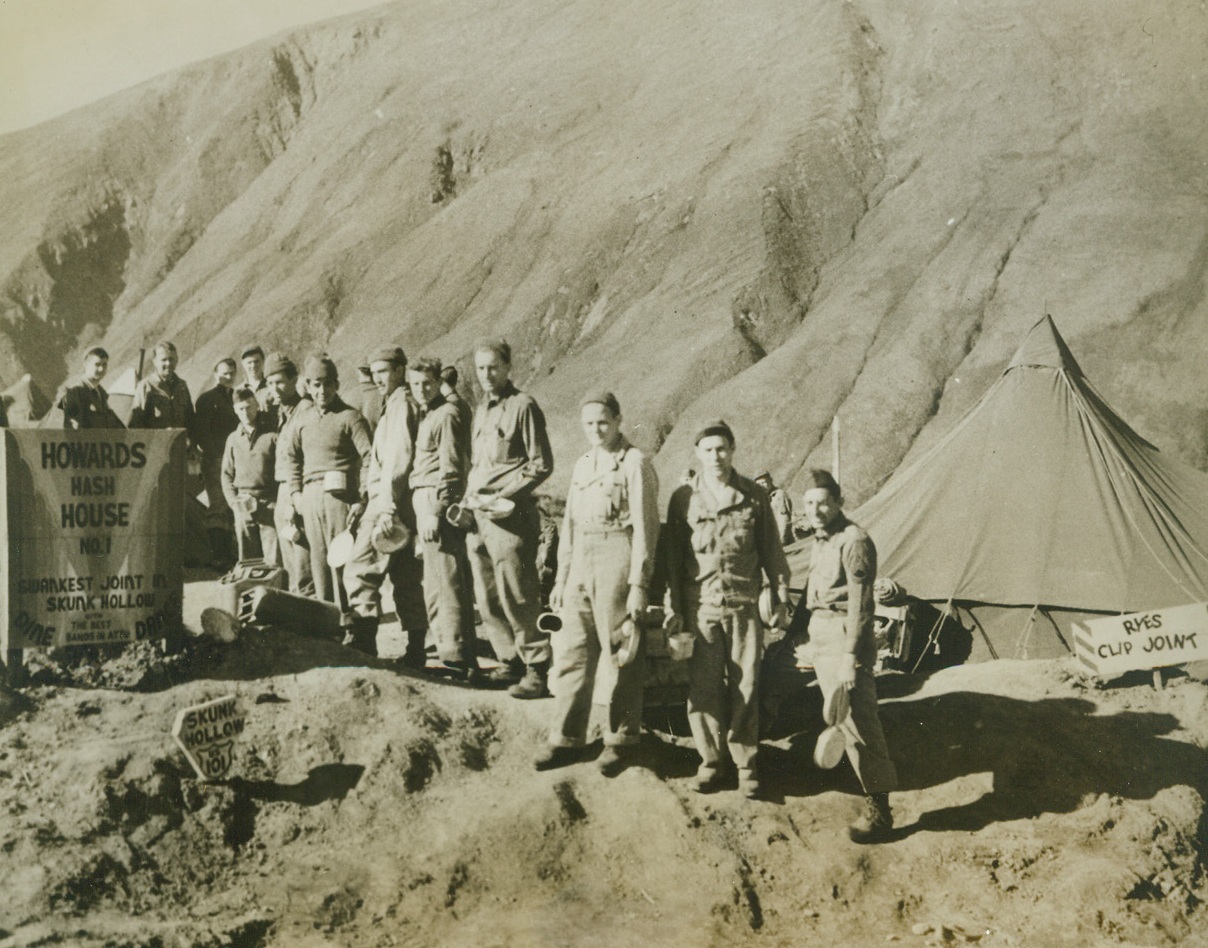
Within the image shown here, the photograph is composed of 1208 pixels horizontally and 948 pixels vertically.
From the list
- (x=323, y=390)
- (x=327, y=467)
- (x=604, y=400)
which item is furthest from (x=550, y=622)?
(x=323, y=390)

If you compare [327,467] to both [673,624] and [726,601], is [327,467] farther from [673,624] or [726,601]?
[726,601]

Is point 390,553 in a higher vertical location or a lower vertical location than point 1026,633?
higher

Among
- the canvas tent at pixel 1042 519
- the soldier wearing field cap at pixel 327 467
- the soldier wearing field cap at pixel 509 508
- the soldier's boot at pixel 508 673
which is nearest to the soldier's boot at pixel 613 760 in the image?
the soldier wearing field cap at pixel 509 508

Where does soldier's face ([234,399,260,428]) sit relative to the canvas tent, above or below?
above

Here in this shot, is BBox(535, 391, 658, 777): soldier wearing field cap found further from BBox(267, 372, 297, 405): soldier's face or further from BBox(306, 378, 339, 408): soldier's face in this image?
BBox(267, 372, 297, 405): soldier's face

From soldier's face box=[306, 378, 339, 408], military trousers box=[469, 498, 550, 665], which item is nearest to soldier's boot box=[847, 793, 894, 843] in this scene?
military trousers box=[469, 498, 550, 665]

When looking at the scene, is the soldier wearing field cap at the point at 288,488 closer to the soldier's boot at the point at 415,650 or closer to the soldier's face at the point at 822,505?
the soldier's boot at the point at 415,650
